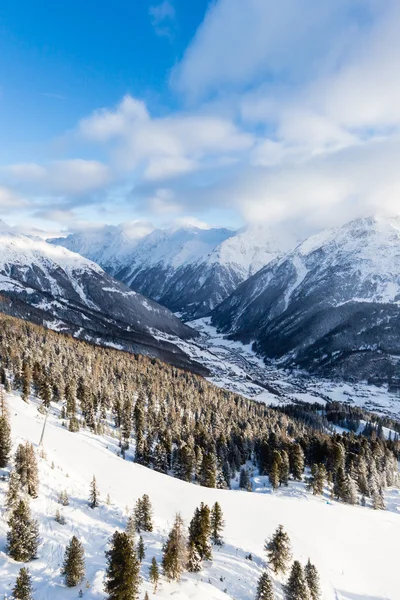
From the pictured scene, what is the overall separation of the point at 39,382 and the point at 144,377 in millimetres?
76088

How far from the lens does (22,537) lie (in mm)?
29812

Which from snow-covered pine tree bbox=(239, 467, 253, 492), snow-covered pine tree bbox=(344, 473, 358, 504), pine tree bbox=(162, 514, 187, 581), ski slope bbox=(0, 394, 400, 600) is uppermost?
pine tree bbox=(162, 514, 187, 581)

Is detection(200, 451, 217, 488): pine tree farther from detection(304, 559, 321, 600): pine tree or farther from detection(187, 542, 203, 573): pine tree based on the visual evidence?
detection(187, 542, 203, 573): pine tree

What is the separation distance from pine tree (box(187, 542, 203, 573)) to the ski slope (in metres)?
0.87

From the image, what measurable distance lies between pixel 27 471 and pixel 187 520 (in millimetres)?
25847

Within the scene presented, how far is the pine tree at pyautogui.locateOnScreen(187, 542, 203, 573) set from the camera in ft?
124

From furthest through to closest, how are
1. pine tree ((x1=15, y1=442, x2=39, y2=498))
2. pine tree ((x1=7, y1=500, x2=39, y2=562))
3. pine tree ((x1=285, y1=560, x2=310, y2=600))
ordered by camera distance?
pine tree ((x1=15, y1=442, x2=39, y2=498)), pine tree ((x1=285, y1=560, x2=310, y2=600)), pine tree ((x1=7, y1=500, x2=39, y2=562))

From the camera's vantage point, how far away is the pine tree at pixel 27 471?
39.8 meters

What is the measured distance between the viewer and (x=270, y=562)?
1812 inches

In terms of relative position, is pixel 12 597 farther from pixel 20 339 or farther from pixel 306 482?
pixel 20 339

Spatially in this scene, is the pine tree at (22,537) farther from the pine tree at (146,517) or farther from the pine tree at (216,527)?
the pine tree at (216,527)

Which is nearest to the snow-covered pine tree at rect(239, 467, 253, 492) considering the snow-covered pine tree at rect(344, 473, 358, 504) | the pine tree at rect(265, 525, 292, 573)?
the snow-covered pine tree at rect(344, 473, 358, 504)

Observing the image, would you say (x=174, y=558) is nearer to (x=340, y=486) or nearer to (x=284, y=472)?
(x=284, y=472)

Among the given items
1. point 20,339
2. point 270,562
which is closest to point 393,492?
point 270,562
